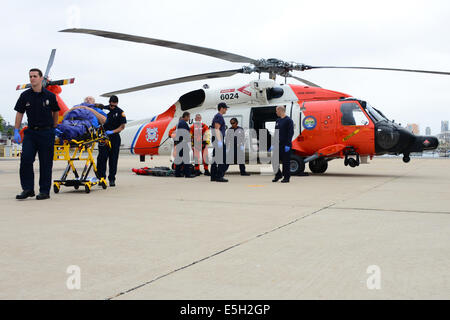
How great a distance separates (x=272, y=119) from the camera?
498 inches

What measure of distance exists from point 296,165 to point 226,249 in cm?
873

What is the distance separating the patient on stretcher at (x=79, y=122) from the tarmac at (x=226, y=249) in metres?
1.53

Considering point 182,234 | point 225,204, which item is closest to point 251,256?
point 182,234

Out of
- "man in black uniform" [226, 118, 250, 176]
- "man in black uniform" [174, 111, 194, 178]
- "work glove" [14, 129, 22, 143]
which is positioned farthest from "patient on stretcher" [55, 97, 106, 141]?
"man in black uniform" [226, 118, 250, 176]

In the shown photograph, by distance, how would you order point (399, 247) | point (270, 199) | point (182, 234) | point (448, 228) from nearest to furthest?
1. point (399, 247)
2. point (182, 234)
3. point (448, 228)
4. point (270, 199)

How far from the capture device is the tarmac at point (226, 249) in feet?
7.95

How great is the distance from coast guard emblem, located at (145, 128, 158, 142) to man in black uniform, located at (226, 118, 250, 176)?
2.98m

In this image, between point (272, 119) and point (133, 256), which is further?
point (272, 119)

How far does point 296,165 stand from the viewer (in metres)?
11.9

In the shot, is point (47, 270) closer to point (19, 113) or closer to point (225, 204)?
point (225, 204)

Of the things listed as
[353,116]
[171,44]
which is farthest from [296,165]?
[171,44]

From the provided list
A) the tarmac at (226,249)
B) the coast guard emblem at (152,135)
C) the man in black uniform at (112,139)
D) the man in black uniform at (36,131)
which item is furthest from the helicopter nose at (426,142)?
the man in black uniform at (36,131)
